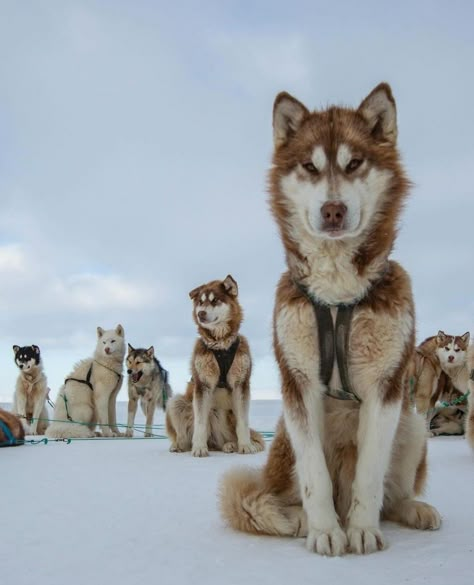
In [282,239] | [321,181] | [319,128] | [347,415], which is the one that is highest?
[319,128]

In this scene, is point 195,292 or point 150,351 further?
point 150,351

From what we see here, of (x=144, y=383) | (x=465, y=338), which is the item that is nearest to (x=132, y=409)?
(x=144, y=383)

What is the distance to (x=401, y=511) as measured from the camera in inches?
110

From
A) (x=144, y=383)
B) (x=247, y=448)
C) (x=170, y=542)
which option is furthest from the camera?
(x=144, y=383)

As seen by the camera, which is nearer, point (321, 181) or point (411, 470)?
point (321, 181)

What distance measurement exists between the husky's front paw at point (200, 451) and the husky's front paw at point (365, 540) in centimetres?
424

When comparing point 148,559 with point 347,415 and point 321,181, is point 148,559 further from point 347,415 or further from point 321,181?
point 321,181

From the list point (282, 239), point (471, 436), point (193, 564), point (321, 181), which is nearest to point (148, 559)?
point (193, 564)

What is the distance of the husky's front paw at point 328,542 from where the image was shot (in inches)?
91.0

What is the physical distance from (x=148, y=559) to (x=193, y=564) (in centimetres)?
20

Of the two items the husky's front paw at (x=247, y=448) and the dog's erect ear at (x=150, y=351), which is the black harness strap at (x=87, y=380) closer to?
the dog's erect ear at (x=150, y=351)

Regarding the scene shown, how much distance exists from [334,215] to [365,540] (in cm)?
131

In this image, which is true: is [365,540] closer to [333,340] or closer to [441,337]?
[333,340]

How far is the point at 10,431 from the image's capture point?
7367 mm
